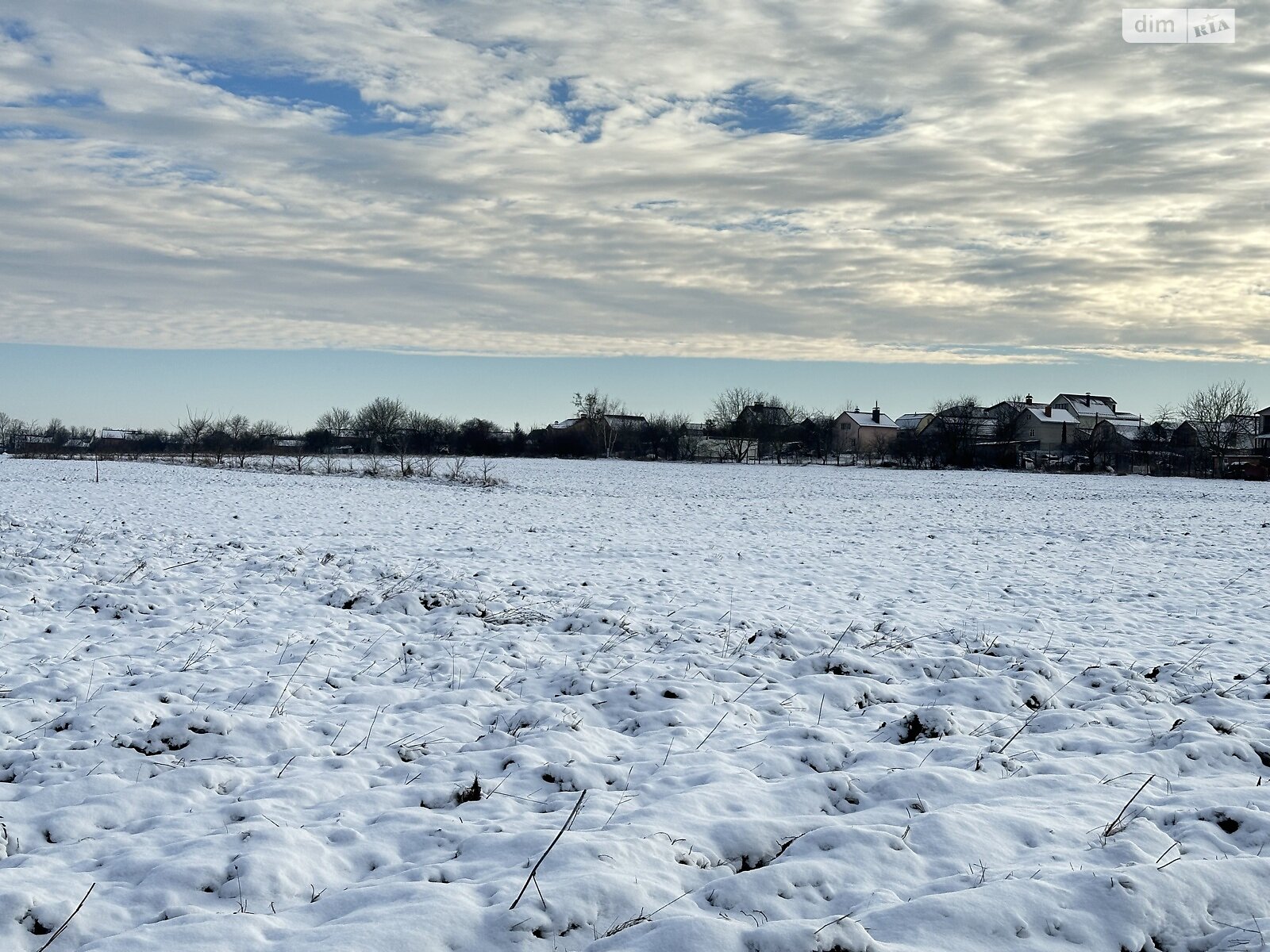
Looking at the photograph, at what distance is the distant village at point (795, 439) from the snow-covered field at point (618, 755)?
202 feet

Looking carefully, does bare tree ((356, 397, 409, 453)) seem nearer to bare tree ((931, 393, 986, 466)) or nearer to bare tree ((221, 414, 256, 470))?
bare tree ((221, 414, 256, 470))

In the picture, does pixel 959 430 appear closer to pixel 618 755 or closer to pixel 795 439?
pixel 795 439

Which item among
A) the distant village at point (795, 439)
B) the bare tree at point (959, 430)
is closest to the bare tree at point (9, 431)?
the distant village at point (795, 439)

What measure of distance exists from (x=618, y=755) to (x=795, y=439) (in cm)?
10477

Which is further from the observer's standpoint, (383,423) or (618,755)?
(383,423)

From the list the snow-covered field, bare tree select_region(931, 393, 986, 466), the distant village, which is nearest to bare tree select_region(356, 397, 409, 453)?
the distant village

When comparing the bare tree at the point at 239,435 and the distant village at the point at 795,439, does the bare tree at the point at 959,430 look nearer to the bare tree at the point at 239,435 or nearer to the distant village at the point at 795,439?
the distant village at the point at 795,439

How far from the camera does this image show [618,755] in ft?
20.2

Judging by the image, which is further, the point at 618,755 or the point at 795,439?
the point at 795,439

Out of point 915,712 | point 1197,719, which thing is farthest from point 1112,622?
point 915,712

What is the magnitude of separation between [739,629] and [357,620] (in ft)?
14.0

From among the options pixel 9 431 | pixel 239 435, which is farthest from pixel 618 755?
pixel 9 431

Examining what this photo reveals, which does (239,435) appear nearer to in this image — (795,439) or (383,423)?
(383,423)

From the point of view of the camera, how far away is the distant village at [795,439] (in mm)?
80375
